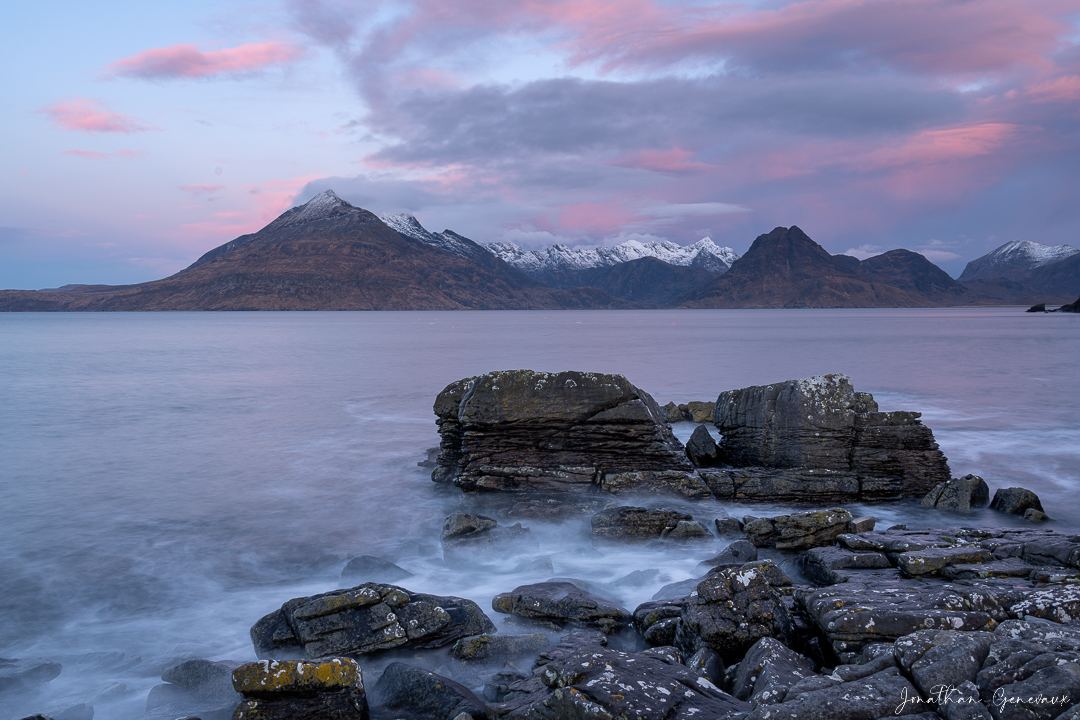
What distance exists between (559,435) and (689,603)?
823 centimetres

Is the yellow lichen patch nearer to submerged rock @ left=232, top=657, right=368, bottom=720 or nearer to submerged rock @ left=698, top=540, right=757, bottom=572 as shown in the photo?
submerged rock @ left=232, top=657, right=368, bottom=720

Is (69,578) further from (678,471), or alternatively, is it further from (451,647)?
(678,471)

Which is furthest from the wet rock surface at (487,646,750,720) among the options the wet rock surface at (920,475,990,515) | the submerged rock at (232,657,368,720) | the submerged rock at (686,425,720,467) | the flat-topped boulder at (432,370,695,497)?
the submerged rock at (686,425,720,467)

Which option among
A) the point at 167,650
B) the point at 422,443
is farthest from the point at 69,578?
the point at 422,443

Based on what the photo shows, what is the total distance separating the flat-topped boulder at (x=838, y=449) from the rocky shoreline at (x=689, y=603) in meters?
0.05

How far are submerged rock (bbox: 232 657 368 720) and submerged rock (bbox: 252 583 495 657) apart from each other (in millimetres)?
1344

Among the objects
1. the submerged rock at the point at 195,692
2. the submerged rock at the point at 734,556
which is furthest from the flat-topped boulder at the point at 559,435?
the submerged rock at the point at 195,692

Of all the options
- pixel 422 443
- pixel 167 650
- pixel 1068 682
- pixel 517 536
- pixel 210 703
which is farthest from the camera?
pixel 422 443

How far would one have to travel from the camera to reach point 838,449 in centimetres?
1541

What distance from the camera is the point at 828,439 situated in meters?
15.5

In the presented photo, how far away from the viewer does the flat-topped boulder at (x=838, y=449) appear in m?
14.9

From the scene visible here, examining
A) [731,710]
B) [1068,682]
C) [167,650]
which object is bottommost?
[167,650]

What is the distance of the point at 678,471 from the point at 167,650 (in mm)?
11167

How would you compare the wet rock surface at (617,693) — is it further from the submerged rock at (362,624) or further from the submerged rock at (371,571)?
the submerged rock at (371,571)
